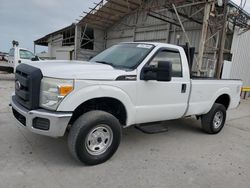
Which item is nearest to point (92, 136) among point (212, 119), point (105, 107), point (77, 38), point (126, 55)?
point (105, 107)

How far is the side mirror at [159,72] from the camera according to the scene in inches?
132

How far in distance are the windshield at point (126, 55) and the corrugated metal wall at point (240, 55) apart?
32.8 feet

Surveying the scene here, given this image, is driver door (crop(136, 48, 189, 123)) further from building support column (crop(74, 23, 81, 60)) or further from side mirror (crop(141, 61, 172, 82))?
building support column (crop(74, 23, 81, 60))

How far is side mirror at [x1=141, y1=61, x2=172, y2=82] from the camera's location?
132 inches

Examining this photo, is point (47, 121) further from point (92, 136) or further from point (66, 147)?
point (66, 147)

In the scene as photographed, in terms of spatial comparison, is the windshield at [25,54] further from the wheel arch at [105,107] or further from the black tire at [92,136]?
the black tire at [92,136]

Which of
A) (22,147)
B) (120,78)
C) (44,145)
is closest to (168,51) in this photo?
(120,78)

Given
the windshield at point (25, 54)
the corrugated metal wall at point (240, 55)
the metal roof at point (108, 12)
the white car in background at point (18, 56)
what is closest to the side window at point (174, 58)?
the corrugated metal wall at point (240, 55)

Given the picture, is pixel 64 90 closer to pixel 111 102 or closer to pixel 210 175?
pixel 111 102

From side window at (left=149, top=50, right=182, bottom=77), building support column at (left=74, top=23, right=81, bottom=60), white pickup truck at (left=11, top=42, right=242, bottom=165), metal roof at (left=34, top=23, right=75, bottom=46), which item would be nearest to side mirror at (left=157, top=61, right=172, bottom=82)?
white pickup truck at (left=11, top=42, right=242, bottom=165)

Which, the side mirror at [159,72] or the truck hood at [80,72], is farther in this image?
the side mirror at [159,72]

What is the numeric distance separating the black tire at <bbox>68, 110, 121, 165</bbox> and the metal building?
6708mm

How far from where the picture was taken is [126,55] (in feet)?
13.2

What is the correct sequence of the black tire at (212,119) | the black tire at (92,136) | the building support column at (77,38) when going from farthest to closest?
the building support column at (77,38) < the black tire at (212,119) < the black tire at (92,136)
